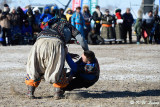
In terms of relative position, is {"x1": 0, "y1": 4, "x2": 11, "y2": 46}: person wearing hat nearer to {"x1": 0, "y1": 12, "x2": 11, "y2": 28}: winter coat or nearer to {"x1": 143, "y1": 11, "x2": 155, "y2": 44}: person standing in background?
{"x1": 0, "y1": 12, "x2": 11, "y2": 28}: winter coat

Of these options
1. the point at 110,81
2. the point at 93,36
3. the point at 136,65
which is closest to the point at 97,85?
the point at 110,81

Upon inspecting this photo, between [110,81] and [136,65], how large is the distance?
2664 mm

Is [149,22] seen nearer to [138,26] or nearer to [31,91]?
[138,26]

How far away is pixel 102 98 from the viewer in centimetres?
Result: 593

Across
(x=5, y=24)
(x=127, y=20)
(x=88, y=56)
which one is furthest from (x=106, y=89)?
(x=127, y=20)

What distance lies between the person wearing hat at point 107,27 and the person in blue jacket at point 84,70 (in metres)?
12.3

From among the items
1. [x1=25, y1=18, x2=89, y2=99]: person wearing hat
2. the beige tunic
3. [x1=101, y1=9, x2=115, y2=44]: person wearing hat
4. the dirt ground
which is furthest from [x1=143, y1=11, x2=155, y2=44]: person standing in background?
the beige tunic

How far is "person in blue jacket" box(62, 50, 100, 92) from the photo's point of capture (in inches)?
234

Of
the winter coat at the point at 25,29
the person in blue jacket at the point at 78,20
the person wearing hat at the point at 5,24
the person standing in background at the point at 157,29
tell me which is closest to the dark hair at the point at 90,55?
the person in blue jacket at the point at 78,20

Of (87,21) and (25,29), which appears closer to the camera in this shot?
(87,21)

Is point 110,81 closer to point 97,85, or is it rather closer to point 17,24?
point 97,85

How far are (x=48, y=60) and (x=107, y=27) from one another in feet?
42.9

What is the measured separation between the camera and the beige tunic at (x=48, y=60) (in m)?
5.57

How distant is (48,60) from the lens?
560cm
